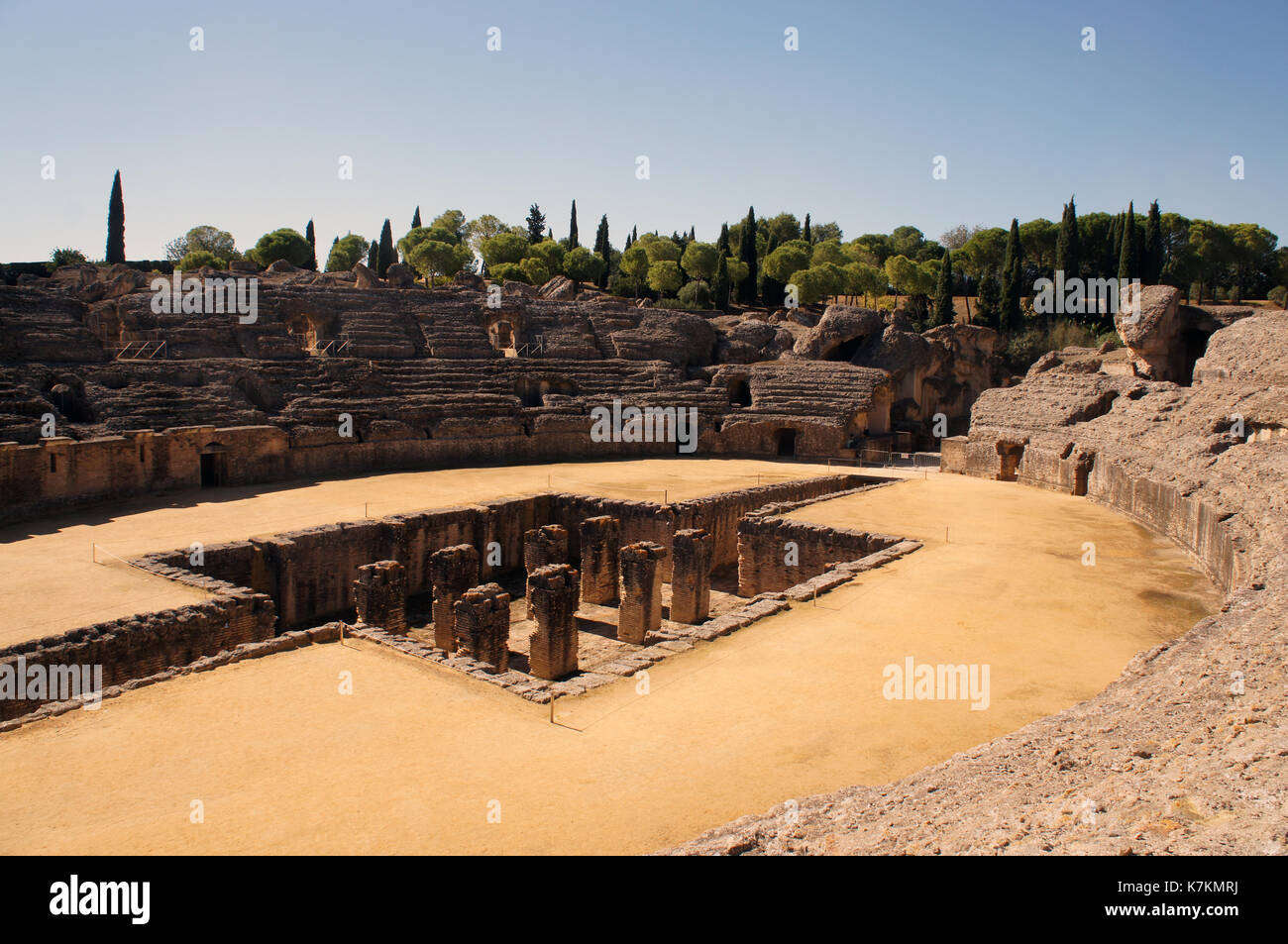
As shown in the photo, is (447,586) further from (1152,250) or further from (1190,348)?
(1152,250)

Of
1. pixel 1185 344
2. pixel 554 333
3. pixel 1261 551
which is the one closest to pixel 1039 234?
pixel 1185 344

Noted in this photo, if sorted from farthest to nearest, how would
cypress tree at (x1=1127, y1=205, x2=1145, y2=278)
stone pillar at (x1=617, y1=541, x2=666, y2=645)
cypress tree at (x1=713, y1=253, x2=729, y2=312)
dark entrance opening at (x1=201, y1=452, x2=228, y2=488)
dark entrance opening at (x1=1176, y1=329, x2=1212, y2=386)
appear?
cypress tree at (x1=713, y1=253, x2=729, y2=312)
cypress tree at (x1=1127, y1=205, x2=1145, y2=278)
dark entrance opening at (x1=1176, y1=329, x2=1212, y2=386)
dark entrance opening at (x1=201, y1=452, x2=228, y2=488)
stone pillar at (x1=617, y1=541, x2=666, y2=645)

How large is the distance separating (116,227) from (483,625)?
46739 millimetres

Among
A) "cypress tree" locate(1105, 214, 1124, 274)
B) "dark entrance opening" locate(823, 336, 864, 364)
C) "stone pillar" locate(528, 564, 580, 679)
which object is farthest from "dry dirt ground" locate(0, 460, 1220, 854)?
"cypress tree" locate(1105, 214, 1124, 274)

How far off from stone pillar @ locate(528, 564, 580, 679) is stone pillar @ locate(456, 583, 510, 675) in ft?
1.50

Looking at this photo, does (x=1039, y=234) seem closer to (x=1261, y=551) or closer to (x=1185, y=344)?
(x=1185, y=344)

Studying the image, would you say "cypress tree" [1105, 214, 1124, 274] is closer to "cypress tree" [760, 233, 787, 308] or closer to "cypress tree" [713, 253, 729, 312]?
"cypress tree" [760, 233, 787, 308]

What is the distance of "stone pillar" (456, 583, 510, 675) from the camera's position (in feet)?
41.6

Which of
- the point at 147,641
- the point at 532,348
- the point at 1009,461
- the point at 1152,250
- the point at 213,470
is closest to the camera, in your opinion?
the point at 147,641

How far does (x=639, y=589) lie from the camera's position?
1465cm

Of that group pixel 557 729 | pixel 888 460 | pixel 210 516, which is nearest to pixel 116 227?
pixel 210 516

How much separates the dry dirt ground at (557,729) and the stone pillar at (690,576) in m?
2.90

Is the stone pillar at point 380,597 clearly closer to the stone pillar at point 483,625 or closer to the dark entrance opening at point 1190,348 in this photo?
the stone pillar at point 483,625
